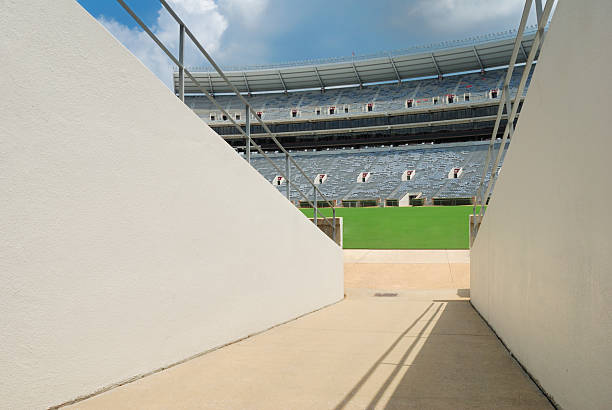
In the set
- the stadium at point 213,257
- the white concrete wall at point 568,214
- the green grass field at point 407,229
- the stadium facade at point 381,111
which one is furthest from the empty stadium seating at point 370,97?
the white concrete wall at point 568,214

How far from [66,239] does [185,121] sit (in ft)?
4.65

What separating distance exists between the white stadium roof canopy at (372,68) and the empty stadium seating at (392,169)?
11379mm

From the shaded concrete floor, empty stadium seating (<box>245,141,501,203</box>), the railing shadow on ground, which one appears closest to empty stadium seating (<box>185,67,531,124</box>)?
empty stadium seating (<box>245,141,501,203</box>)

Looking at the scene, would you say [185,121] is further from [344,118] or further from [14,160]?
[344,118]

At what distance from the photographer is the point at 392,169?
4284 centimetres

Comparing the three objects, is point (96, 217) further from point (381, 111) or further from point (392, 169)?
point (381, 111)

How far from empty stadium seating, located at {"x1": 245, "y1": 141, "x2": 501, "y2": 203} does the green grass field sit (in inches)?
499

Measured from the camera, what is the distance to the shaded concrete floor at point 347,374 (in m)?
2.24

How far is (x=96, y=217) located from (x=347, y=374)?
183cm

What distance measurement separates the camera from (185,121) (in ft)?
10.9

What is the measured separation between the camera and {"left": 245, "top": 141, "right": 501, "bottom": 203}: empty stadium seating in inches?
1473

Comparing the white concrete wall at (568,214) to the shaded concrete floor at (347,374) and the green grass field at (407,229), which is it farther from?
the green grass field at (407,229)

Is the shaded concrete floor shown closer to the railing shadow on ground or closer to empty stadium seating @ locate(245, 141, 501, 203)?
the railing shadow on ground

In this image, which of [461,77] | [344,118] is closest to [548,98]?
[344,118]
